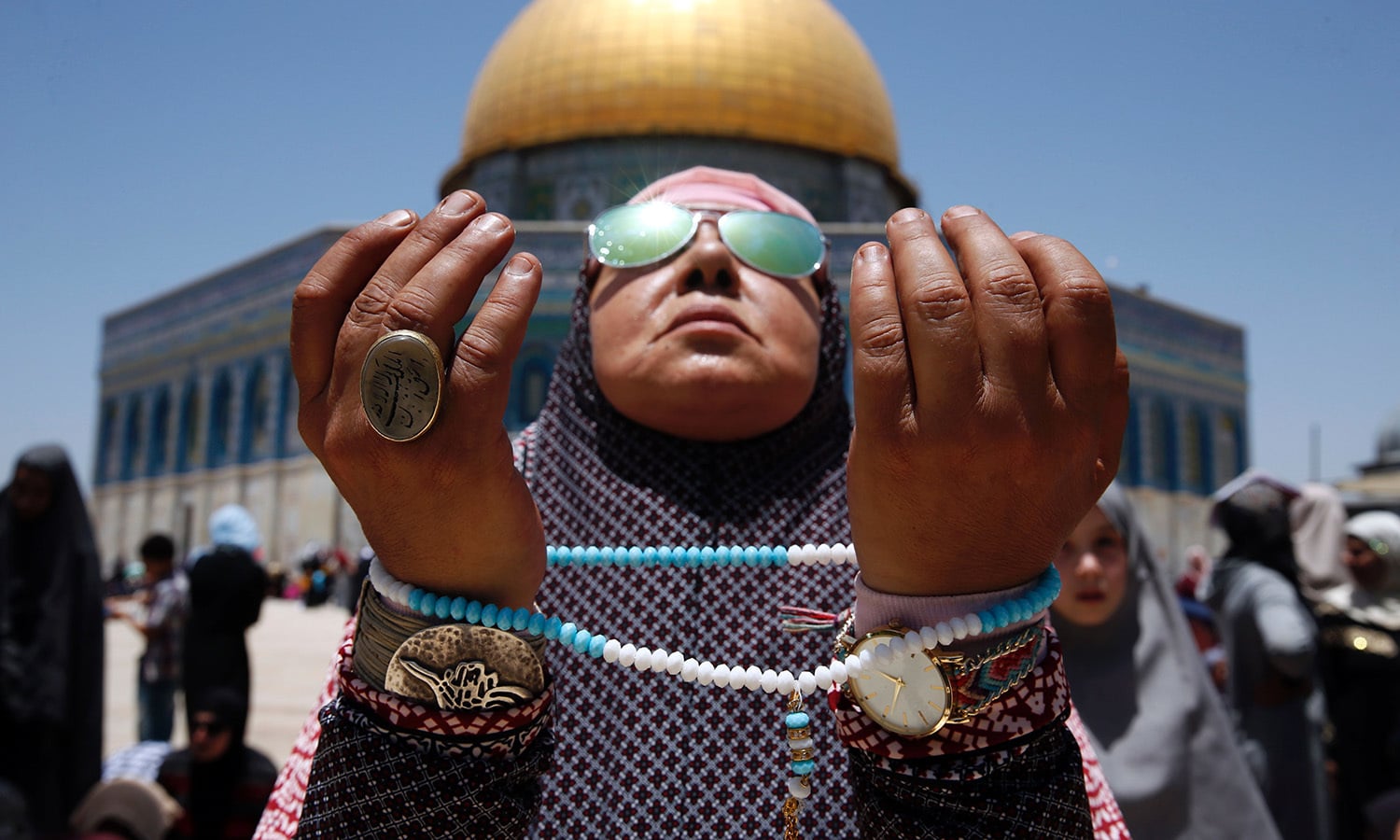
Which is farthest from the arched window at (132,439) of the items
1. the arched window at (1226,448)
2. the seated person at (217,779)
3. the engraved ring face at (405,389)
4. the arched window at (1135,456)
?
the engraved ring face at (405,389)

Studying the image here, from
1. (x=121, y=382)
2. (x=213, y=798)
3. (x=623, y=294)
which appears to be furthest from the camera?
(x=121, y=382)

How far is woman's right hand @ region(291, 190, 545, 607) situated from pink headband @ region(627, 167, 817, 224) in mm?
604

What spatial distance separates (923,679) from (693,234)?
0.69 m

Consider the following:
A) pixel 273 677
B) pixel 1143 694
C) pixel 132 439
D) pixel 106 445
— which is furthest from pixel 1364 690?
pixel 106 445

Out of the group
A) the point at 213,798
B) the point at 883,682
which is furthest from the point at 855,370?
the point at 213,798

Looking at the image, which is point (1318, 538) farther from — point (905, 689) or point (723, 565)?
point (905, 689)

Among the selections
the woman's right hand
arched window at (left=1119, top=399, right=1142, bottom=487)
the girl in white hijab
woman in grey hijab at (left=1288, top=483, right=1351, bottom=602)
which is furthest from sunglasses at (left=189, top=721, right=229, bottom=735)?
arched window at (left=1119, top=399, right=1142, bottom=487)

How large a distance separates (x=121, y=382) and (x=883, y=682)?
89.2ft

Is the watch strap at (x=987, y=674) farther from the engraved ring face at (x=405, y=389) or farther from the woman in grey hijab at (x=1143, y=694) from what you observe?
the woman in grey hijab at (x=1143, y=694)

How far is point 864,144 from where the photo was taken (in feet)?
63.7

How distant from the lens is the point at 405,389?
2.64 ft

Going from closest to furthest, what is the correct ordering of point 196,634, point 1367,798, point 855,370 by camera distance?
point 855,370 → point 1367,798 → point 196,634

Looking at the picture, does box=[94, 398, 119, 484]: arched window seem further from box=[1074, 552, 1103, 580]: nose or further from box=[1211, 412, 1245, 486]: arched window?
box=[1074, 552, 1103, 580]: nose

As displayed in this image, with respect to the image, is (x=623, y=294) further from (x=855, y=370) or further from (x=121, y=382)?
(x=121, y=382)
